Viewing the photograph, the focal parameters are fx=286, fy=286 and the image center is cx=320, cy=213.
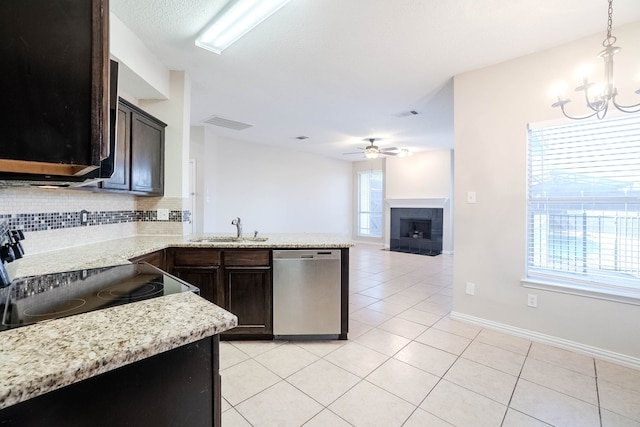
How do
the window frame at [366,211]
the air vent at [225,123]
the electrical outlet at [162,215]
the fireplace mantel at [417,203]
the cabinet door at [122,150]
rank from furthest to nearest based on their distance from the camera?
the window frame at [366,211]
the fireplace mantel at [417,203]
the air vent at [225,123]
the electrical outlet at [162,215]
the cabinet door at [122,150]

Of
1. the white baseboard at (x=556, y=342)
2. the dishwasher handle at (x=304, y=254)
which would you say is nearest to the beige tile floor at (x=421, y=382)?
the white baseboard at (x=556, y=342)

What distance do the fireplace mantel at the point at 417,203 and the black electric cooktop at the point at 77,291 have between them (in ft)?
22.7

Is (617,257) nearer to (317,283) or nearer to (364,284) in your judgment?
(317,283)

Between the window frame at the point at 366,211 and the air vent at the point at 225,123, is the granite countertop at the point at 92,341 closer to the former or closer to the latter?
the air vent at the point at 225,123

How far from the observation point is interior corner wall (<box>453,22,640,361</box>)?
231cm

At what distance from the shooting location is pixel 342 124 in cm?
498

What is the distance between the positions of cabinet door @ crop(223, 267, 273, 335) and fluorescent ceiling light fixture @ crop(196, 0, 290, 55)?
1.92 metres

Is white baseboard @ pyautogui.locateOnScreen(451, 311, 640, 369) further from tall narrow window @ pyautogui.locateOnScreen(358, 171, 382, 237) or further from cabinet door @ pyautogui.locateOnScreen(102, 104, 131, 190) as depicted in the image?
tall narrow window @ pyautogui.locateOnScreen(358, 171, 382, 237)

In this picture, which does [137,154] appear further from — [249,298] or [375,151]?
[375,151]

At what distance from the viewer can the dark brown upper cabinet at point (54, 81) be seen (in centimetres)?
63

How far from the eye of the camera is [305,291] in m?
2.55

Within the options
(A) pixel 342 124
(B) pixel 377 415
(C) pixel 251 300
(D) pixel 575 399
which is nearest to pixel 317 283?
(C) pixel 251 300

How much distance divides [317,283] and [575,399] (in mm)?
1900

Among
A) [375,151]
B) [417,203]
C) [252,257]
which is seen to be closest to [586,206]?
[252,257]
